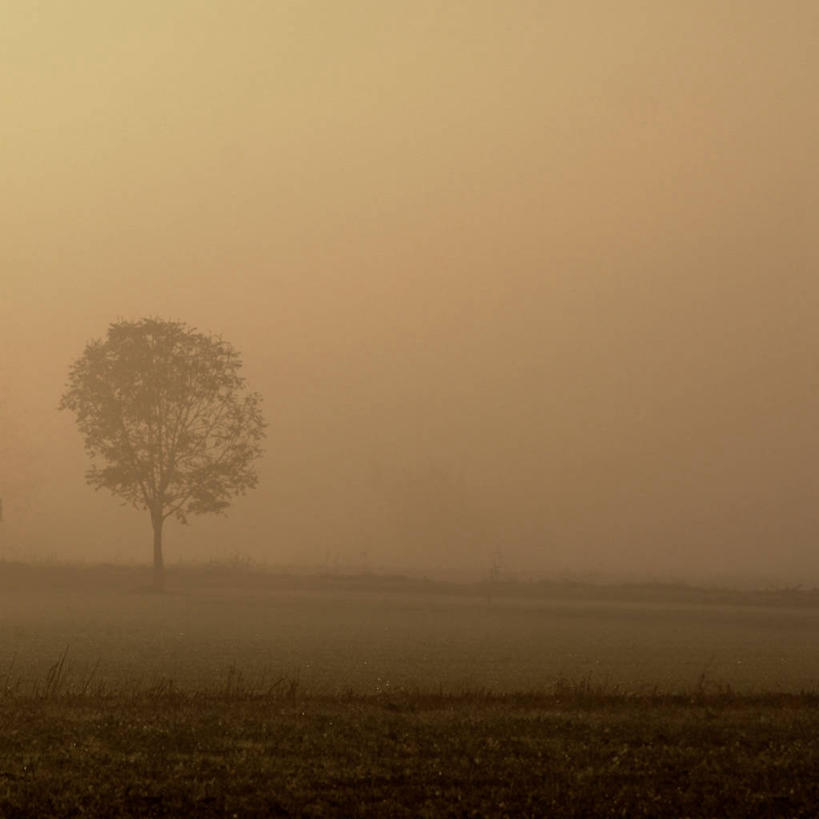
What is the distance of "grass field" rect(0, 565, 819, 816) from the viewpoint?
15.5 m

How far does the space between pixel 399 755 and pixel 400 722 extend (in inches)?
107

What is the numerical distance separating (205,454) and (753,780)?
66.4 m

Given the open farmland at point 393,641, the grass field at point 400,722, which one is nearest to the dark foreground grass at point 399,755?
the grass field at point 400,722

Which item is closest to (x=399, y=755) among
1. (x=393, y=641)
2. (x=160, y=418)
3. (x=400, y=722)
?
(x=400, y=722)

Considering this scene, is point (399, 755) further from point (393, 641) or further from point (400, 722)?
point (393, 641)

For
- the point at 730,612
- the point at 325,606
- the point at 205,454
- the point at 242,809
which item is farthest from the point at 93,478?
the point at 242,809

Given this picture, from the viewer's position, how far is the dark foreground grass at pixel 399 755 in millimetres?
15148

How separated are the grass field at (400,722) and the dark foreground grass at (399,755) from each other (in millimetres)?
48

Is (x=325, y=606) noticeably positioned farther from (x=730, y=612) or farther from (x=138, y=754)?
(x=138, y=754)

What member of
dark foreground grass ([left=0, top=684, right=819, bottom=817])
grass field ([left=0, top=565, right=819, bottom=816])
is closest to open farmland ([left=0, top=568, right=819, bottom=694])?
grass field ([left=0, top=565, right=819, bottom=816])

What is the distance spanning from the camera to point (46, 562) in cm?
8262

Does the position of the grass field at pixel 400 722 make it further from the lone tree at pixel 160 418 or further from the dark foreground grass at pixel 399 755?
the lone tree at pixel 160 418

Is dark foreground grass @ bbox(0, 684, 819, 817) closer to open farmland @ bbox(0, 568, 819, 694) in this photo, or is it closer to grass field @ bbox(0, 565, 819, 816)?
grass field @ bbox(0, 565, 819, 816)

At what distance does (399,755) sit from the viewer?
17.8 metres
